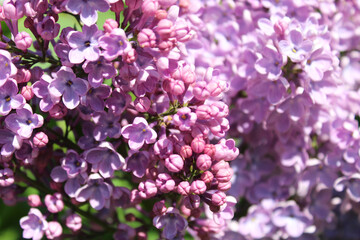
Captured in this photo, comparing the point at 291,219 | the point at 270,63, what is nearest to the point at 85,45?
the point at 270,63

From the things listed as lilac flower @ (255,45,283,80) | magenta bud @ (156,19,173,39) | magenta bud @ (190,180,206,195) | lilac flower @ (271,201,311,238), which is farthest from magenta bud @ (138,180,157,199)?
lilac flower @ (271,201,311,238)

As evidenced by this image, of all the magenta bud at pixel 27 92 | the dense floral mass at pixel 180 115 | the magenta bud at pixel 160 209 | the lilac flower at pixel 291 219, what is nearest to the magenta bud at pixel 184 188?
the dense floral mass at pixel 180 115

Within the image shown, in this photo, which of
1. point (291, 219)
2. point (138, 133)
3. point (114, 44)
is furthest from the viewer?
point (291, 219)

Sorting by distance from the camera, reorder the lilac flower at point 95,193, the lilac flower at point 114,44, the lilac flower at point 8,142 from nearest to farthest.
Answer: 1. the lilac flower at point 114,44
2. the lilac flower at point 8,142
3. the lilac flower at point 95,193

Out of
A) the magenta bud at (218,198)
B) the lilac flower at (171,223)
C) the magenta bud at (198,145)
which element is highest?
the magenta bud at (198,145)

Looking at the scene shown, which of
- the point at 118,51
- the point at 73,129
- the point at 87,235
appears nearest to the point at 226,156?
the point at 118,51

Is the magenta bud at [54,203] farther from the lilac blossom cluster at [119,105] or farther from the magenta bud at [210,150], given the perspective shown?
the magenta bud at [210,150]

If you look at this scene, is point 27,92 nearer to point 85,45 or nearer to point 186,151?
point 85,45
